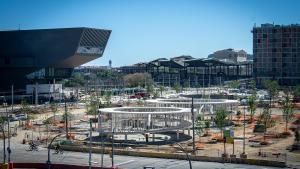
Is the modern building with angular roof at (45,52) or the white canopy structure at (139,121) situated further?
the modern building with angular roof at (45,52)

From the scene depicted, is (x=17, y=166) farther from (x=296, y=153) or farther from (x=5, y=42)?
(x=5, y=42)

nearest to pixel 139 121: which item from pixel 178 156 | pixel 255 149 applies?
pixel 178 156

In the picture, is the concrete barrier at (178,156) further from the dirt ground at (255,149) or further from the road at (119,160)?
the dirt ground at (255,149)

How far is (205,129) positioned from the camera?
6675cm

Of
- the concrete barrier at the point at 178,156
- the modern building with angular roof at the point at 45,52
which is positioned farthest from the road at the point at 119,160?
the modern building with angular roof at the point at 45,52

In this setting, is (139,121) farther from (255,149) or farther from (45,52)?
(45,52)

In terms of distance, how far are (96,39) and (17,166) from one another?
A: 88.8 m

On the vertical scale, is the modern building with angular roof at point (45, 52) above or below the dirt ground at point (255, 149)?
above

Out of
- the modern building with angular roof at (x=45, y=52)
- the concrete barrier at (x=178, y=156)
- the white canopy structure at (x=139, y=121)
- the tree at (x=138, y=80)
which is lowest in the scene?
the concrete barrier at (x=178, y=156)

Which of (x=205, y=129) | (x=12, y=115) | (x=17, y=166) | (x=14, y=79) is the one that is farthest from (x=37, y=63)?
(x=17, y=166)

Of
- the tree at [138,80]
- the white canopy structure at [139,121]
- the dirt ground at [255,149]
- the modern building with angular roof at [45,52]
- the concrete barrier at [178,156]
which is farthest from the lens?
the tree at [138,80]

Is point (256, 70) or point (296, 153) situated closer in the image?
point (296, 153)

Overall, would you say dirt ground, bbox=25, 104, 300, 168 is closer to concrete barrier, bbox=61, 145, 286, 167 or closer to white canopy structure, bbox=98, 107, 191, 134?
concrete barrier, bbox=61, 145, 286, 167

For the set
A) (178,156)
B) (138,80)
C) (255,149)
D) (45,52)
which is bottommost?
(178,156)
